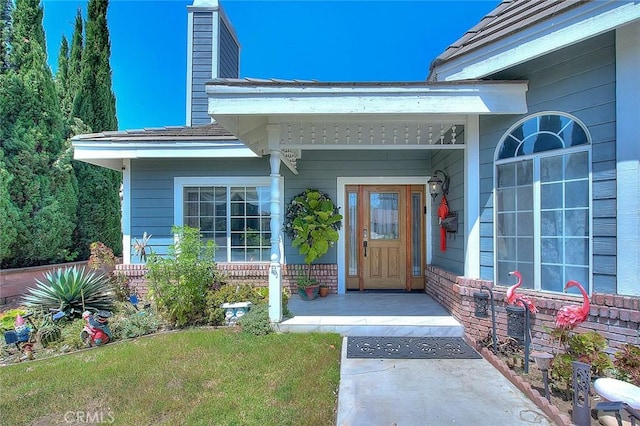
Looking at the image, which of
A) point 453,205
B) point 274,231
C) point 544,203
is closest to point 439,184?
point 453,205

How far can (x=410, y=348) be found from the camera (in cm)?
391

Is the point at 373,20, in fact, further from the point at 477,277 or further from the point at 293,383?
the point at 293,383

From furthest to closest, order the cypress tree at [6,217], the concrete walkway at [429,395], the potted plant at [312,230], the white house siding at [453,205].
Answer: the cypress tree at [6,217] < the potted plant at [312,230] < the white house siding at [453,205] < the concrete walkway at [429,395]

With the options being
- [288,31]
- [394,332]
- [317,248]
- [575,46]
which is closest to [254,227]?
[317,248]

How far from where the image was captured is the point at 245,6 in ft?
29.3

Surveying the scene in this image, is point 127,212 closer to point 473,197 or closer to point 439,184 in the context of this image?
point 439,184

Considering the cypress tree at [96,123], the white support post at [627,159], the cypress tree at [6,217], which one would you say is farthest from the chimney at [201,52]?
the white support post at [627,159]

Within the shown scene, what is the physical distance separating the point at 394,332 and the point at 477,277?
1306 mm

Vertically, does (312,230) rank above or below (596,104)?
below

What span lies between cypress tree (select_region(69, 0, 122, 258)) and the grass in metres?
6.07

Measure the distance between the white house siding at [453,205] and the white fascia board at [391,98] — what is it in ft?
3.15

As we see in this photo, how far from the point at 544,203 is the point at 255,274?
4.81 meters

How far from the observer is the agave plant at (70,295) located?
4828 mm

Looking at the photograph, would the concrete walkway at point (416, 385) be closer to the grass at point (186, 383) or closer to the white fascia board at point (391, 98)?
the grass at point (186, 383)
